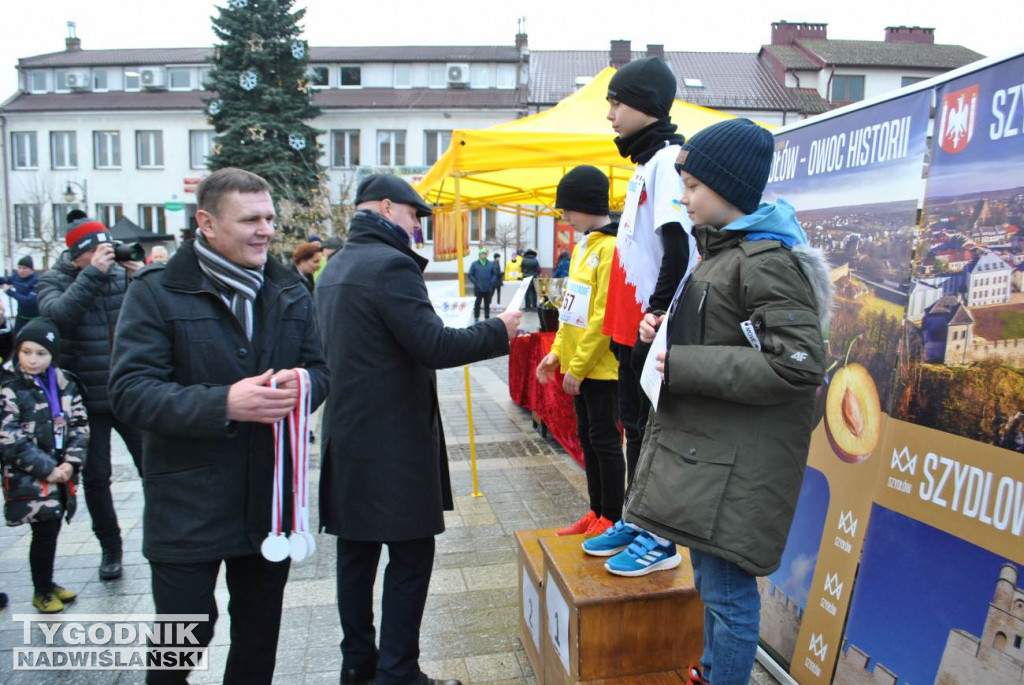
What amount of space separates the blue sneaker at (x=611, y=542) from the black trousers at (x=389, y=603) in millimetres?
649

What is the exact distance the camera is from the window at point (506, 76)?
37281 mm

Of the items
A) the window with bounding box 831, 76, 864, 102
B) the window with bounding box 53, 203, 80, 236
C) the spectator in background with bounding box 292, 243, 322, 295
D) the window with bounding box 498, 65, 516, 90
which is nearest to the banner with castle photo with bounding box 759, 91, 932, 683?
the spectator in background with bounding box 292, 243, 322, 295

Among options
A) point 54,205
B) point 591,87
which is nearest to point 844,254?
point 591,87

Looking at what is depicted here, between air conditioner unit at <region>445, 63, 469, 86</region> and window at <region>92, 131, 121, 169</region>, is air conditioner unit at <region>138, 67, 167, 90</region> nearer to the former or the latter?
window at <region>92, 131, 121, 169</region>

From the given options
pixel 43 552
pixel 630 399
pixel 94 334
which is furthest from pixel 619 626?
pixel 94 334

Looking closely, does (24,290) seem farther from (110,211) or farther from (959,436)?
(110,211)

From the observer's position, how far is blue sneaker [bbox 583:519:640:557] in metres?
2.85

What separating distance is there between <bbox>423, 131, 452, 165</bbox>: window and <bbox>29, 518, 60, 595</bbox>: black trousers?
34.0 metres

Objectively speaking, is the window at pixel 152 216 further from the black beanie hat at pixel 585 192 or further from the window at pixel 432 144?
the black beanie hat at pixel 585 192

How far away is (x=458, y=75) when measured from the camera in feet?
122

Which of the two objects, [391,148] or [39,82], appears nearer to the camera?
[391,148]

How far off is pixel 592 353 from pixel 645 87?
1.17 m

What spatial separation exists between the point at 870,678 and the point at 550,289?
3.86m

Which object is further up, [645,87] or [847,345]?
[645,87]
